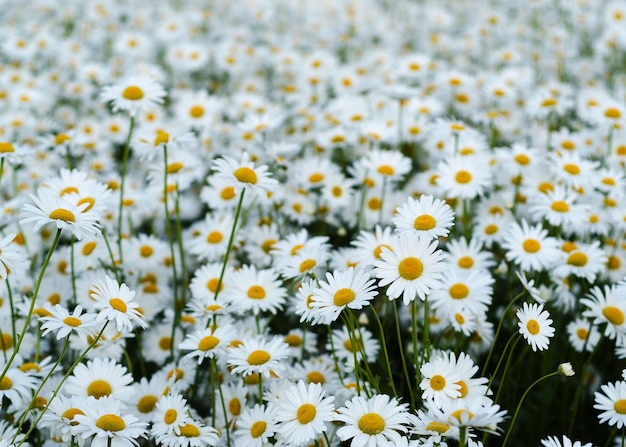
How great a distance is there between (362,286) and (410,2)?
7279 mm

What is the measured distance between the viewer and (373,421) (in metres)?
1.69

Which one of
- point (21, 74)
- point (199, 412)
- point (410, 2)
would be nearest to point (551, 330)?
point (199, 412)

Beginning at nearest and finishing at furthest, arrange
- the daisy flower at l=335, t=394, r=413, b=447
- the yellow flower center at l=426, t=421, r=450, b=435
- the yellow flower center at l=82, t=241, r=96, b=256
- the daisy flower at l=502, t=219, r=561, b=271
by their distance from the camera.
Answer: the yellow flower center at l=426, t=421, r=450, b=435 < the daisy flower at l=335, t=394, r=413, b=447 < the daisy flower at l=502, t=219, r=561, b=271 < the yellow flower center at l=82, t=241, r=96, b=256

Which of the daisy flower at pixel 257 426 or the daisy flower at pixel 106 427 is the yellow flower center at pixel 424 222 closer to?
the daisy flower at pixel 257 426

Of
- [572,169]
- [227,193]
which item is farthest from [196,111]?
[572,169]

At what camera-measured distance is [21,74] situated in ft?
16.8

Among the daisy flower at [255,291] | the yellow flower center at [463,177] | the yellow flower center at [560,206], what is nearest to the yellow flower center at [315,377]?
the daisy flower at [255,291]

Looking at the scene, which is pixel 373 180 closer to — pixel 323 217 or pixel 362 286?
pixel 323 217

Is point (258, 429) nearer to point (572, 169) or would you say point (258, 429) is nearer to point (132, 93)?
point (132, 93)

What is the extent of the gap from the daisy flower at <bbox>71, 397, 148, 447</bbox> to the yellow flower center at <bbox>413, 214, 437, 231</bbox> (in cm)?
97

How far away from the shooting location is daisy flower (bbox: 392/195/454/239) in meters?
1.90

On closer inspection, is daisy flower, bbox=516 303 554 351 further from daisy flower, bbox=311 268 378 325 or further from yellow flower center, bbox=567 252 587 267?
yellow flower center, bbox=567 252 587 267

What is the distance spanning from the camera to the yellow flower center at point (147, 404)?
2250 mm

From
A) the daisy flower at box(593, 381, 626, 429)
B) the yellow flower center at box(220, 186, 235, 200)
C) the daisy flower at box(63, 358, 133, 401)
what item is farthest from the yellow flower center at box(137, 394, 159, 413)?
the daisy flower at box(593, 381, 626, 429)
